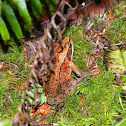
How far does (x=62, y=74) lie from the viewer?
250cm

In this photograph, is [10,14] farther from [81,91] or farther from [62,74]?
[81,91]

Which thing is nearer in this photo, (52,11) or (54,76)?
(52,11)

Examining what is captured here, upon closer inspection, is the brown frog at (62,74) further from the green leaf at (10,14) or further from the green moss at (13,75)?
the green leaf at (10,14)

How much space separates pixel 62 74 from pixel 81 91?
46 cm

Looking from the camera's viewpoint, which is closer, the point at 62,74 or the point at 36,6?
the point at 36,6

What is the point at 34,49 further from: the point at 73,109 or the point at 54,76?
the point at 73,109

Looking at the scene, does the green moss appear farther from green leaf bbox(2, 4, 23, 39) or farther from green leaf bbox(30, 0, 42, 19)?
green leaf bbox(30, 0, 42, 19)

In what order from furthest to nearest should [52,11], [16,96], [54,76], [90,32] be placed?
1. [90,32]
2. [16,96]
3. [54,76]
4. [52,11]

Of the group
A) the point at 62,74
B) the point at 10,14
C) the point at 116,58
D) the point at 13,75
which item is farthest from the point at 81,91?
the point at 10,14

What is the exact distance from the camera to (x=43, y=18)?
2.42 m

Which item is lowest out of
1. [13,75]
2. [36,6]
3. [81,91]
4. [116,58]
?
[81,91]

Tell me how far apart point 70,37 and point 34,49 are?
699 mm

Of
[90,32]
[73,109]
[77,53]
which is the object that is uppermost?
[90,32]

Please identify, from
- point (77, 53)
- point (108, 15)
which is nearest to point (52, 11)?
point (77, 53)
